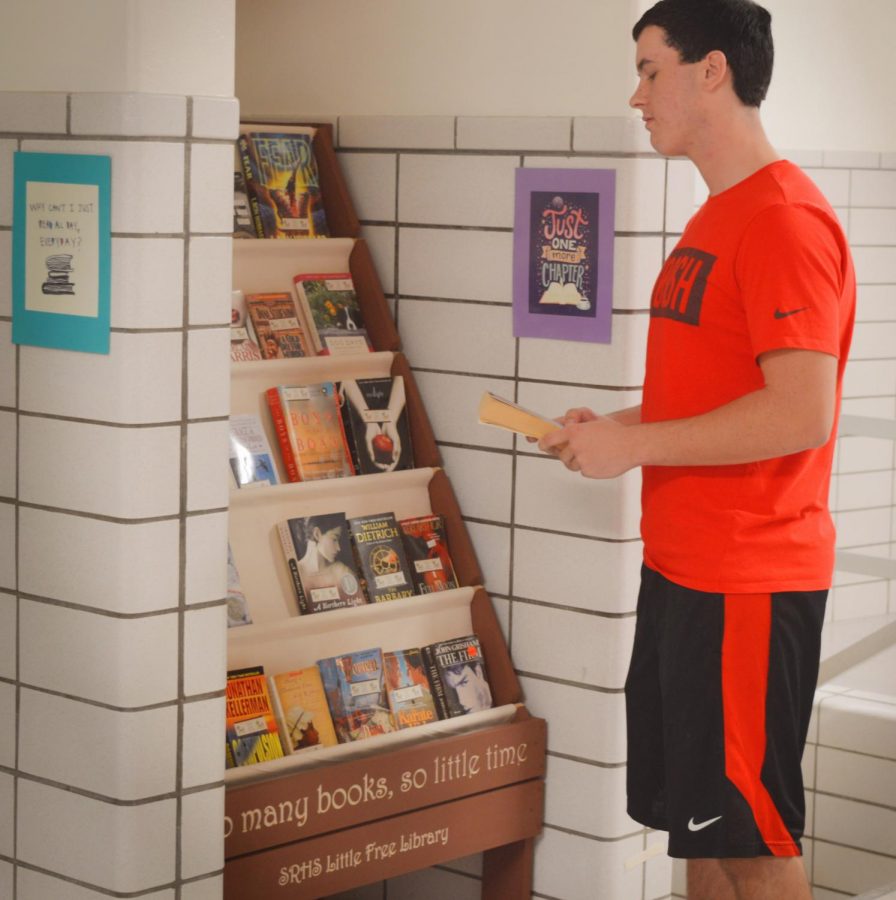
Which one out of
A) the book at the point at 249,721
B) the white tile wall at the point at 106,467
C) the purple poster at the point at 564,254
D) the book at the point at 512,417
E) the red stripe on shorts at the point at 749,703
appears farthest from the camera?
the purple poster at the point at 564,254

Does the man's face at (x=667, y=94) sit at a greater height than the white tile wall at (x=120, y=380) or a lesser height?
greater

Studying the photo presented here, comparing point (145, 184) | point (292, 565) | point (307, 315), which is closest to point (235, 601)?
point (292, 565)

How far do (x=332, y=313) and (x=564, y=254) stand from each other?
57 centimetres

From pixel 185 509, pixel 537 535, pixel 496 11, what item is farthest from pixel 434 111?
pixel 185 509

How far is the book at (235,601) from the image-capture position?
312cm

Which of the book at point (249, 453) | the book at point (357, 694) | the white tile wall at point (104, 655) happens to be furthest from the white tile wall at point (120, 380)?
the book at point (357, 694)

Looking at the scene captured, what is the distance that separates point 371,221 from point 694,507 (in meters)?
1.37

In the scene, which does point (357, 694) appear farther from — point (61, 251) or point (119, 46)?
point (119, 46)

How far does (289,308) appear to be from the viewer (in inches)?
137

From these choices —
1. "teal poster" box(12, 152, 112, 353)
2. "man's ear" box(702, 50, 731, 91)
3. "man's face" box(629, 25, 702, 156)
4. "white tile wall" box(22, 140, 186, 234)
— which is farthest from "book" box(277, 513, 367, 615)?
"man's ear" box(702, 50, 731, 91)

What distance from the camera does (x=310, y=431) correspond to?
337 cm

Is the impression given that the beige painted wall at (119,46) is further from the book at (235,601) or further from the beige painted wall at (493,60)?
the book at (235,601)

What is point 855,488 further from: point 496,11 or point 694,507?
point 694,507

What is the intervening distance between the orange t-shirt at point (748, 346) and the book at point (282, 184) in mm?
1197
